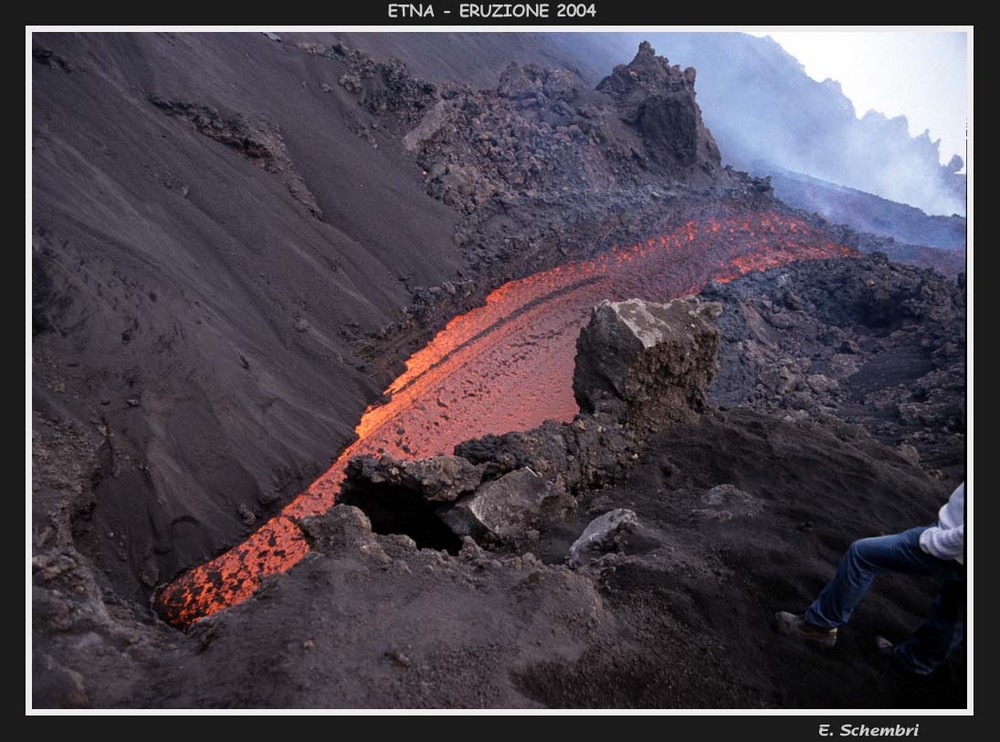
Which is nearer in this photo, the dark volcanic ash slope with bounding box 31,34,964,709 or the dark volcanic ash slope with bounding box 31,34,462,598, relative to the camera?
the dark volcanic ash slope with bounding box 31,34,964,709

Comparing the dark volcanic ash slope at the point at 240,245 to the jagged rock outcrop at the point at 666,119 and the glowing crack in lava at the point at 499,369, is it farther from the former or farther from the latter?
the jagged rock outcrop at the point at 666,119

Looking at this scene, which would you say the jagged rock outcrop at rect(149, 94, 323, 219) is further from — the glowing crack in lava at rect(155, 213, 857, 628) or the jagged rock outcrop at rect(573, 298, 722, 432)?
the jagged rock outcrop at rect(573, 298, 722, 432)

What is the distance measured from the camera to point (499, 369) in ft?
34.9

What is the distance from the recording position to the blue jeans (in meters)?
3.57

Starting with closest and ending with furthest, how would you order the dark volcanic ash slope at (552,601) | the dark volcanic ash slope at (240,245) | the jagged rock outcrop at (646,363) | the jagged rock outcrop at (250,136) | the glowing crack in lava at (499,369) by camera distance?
the dark volcanic ash slope at (552,601)
the dark volcanic ash slope at (240,245)
the glowing crack in lava at (499,369)
the jagged rock outcrop at (646,363)
the jagged rock outcrop at (250,136)

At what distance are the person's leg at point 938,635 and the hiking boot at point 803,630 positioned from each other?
350 mm

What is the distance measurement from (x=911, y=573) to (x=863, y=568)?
223 mm

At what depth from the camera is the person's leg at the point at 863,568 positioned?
3.56m

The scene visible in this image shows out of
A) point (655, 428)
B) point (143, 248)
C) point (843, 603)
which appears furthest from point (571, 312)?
point (843, 603)

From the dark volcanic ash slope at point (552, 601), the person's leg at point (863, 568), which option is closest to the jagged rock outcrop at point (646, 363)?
the dark volcanic ash slope at point (552, 601)

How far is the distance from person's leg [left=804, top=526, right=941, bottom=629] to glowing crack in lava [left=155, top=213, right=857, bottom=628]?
390 cm

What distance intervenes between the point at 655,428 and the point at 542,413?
264 centimetres

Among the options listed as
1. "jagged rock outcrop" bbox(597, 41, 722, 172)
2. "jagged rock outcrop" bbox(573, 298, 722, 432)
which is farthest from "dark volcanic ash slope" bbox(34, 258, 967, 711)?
"jagged rock outcrop" bbox(597, 41, 722, 172)

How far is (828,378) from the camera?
10750 mm
